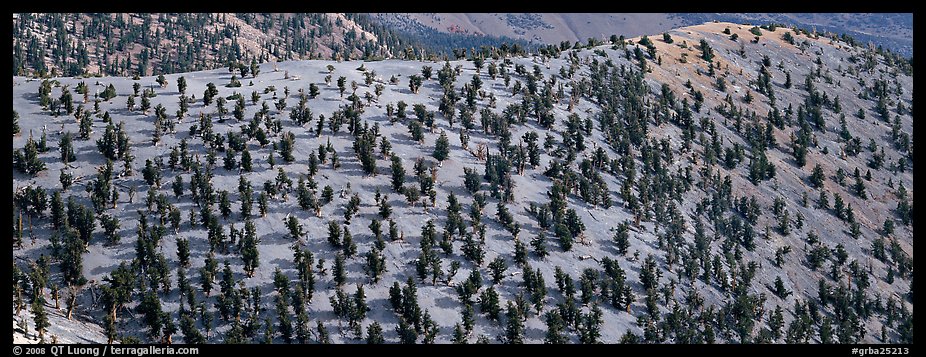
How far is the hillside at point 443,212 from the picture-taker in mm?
40219

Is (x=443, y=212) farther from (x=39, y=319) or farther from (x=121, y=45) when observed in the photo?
(x=121, y=45)

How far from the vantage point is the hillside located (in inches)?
1583

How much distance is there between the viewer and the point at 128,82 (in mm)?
64312

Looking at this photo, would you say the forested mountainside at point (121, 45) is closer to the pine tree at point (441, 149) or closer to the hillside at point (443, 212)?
the hillside at point (443, 212)

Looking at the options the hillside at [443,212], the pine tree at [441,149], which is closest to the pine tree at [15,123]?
the hillside at [443,212]

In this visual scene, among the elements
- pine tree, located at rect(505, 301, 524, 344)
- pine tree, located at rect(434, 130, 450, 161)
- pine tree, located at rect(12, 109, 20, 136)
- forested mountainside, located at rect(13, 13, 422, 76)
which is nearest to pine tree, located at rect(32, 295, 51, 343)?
pine tree, located at rect(505, 301, 524, 344)

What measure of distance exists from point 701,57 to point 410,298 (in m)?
69.9

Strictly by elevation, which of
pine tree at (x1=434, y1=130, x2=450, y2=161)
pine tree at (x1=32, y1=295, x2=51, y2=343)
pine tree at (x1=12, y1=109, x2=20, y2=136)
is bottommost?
pine tree at (x1=32, y1=295, x2=51, y2=343)

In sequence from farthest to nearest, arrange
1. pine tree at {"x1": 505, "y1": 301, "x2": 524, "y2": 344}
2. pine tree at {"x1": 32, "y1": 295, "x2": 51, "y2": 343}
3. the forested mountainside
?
the forested mountainside
pine tree at {"x1": 505, "y1": 301, "x2": 524, "y2": 344}
pine tree at {"x1": 32, "y1": 295, "x2": 51, "y2": 343}

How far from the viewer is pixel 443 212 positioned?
165 feet

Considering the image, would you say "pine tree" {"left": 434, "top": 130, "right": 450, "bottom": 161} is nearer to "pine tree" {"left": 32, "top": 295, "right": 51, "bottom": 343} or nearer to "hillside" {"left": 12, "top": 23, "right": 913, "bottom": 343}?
"hillside" {"left": 12, "top": 23, "right": 913, "bottom": 343}

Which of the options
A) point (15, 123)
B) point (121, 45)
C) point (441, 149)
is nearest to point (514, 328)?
point (441, 149)

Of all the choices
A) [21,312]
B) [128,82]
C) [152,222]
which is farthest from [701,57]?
[21,312]
